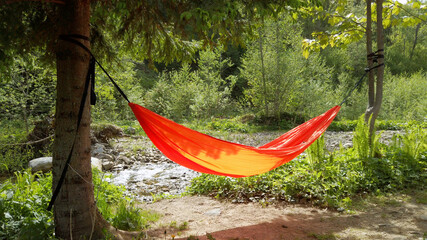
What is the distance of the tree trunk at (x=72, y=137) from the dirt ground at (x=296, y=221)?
0.59 metres

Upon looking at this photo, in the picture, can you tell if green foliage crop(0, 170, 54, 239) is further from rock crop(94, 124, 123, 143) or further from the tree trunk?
rock crop(94, 124, 123, 143)

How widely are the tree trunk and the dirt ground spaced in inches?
23.3

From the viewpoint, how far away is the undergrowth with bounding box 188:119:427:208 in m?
2.82

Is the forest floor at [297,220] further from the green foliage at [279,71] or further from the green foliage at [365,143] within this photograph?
the green foliage at [279,71]

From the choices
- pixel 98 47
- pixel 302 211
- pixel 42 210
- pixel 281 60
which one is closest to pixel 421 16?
pixel 302 211

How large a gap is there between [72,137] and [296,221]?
6.20ft

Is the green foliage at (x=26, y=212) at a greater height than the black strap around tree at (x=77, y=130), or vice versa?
the black strap around tree at (x=77, y=130)

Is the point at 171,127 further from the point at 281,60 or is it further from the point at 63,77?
the point at 281,60

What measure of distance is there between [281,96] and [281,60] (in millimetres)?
1331

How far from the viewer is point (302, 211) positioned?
8.53 feet

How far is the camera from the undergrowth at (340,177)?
111 inches

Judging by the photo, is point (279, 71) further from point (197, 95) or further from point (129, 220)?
point (129, 220)

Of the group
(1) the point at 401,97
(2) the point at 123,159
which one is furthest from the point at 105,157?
(1) the point at 401,97

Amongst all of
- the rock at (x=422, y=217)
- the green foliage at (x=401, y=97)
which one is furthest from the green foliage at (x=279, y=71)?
the rock at (x=422, y=217)
